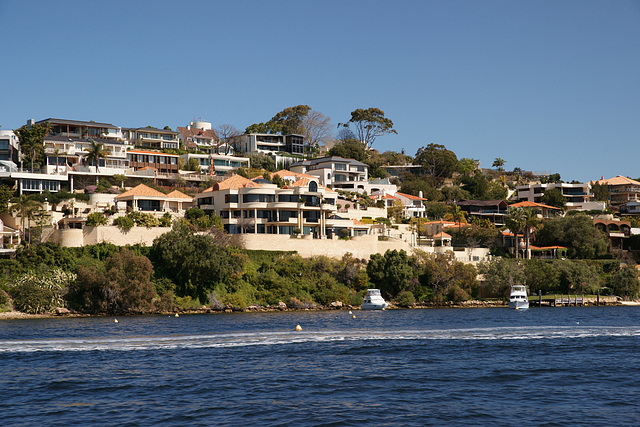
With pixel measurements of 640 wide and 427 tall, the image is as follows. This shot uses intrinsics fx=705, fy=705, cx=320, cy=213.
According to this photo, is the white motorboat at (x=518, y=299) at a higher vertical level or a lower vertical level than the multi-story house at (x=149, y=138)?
lower

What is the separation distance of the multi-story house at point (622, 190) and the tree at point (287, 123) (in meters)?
70.4

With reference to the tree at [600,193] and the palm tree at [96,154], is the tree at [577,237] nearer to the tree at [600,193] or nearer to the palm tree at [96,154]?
the tree at [600,193]

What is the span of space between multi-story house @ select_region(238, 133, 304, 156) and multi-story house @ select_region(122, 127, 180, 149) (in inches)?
741

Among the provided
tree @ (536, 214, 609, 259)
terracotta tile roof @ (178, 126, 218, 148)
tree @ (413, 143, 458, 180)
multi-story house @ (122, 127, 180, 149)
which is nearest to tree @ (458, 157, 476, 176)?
tree @ (413, 143, 458, 180)

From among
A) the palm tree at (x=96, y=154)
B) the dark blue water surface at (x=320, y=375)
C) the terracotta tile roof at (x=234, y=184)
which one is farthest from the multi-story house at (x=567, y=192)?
the dark blue water surface at (x=320, y=375)

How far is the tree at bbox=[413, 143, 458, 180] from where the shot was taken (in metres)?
157

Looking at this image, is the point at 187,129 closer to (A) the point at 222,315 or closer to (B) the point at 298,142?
(B) the point at 298,142

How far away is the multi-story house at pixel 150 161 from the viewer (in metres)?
119

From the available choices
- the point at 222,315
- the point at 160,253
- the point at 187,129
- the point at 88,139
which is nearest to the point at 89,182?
the point at 88,139

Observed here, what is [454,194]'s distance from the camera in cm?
14338

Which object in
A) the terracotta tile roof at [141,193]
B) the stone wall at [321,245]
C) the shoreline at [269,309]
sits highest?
the terracotta tile roof at [141,193]

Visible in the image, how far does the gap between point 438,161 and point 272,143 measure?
37494mm

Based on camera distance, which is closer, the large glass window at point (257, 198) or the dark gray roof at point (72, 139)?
the large glass window at point (257, 198)

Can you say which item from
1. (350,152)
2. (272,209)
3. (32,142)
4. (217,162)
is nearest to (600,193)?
(350,152)
